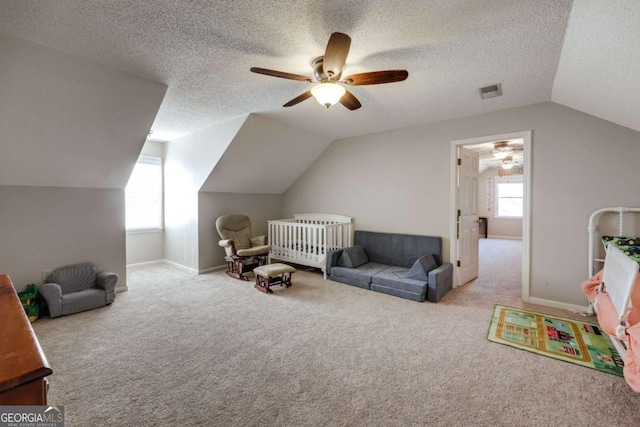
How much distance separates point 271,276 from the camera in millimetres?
3840

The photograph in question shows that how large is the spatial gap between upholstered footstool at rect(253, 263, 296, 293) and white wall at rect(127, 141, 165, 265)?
2818 mm

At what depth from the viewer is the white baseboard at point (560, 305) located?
10.5 feet

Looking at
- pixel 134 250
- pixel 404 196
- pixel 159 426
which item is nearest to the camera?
pixel 159 426

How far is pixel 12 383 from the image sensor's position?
2.65 feet

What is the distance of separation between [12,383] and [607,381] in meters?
3.27

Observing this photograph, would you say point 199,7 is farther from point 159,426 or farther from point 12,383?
point 159,426

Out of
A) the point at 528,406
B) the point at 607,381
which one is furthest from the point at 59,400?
the point at 607,381

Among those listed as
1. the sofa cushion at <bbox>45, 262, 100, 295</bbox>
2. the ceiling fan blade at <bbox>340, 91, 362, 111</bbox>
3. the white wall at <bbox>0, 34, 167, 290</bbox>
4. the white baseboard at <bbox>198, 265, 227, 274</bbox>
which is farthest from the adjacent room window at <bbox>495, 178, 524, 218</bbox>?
the sofa cushion at <bbox>45, 262, 100, 295</bbox>

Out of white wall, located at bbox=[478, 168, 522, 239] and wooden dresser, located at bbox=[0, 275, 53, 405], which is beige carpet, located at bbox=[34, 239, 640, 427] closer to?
wooden dresser, located at bbox=[0, 275, 53, 405]

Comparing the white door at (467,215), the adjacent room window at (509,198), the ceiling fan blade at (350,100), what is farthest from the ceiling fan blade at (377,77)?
the adjacent room window at (509,198)

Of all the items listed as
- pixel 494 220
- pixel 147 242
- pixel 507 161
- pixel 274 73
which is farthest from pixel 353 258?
pixel 494 220

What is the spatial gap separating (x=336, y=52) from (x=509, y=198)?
9.92 metres

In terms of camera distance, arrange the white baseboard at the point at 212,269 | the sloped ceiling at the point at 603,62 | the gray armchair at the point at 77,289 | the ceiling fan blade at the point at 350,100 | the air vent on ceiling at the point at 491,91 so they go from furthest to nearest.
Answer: the white baseboard at the point at 212,269 → the gray armchair at the point at 77,289 → the air vent on ceiling at the point at 491,91 → the ceiling fan blade at the point at 350,100 → the sloped ceiling at the point at 603,62

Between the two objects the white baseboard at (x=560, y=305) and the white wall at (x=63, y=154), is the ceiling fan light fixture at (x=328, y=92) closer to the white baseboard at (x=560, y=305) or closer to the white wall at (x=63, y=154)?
the white wall at (x=63, y=154)
